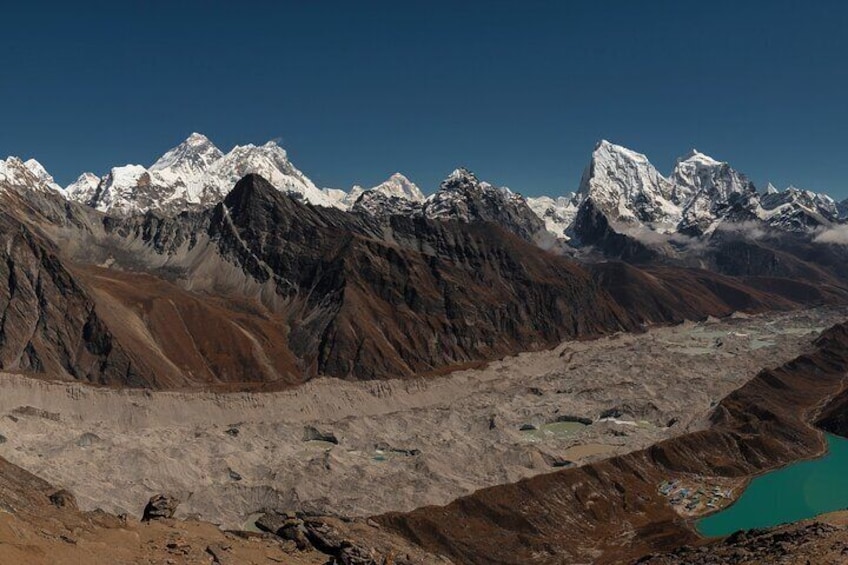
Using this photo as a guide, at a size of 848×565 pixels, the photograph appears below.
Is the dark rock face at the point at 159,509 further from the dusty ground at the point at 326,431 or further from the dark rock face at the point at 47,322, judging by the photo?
the dark rock face at the point at 47,322

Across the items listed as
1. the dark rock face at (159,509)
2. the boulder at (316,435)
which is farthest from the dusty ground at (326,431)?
the dark rock face at (159,509)

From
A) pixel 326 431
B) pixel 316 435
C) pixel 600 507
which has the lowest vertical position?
pixel 600 507

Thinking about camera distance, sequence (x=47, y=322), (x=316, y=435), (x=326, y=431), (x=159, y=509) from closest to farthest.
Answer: (x=159, y=509) → (x=316, y=435) → (x=326, y=431) → (x=47, y=322)

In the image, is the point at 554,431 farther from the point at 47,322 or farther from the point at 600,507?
the point at 47,322

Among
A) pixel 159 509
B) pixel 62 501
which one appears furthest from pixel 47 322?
pixel 62 501

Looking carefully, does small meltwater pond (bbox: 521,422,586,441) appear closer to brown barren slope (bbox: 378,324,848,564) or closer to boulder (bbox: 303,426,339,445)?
brown barren slope (bbox: 378,324,848,564)

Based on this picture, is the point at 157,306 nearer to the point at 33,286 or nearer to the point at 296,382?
the point at 33,286
